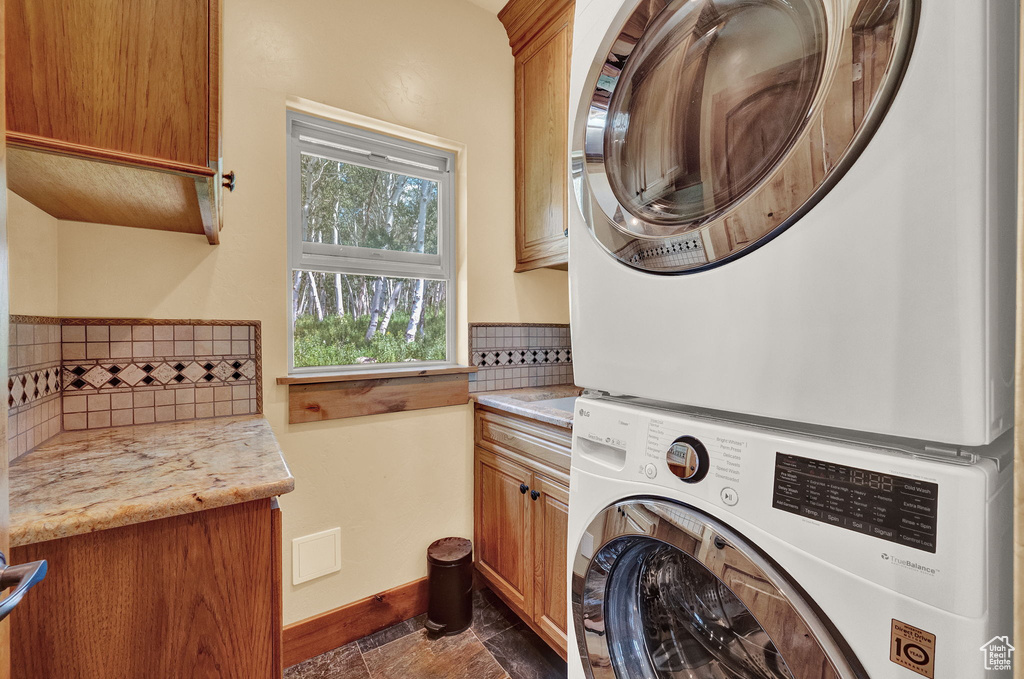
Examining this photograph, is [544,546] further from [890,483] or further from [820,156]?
[820,156]

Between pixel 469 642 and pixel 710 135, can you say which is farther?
pixel 469 642

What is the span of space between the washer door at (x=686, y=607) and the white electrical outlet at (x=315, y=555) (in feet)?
3.66

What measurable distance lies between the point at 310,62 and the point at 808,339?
6.09 ft

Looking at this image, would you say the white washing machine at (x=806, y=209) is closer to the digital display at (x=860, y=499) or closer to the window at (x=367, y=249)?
the digital display at (x=860, y=499)

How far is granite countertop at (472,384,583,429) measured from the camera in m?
1.42

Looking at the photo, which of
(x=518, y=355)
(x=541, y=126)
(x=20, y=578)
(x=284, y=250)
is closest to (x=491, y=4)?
(x=541, y=126)

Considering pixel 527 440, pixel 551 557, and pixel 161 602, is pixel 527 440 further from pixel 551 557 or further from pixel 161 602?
pixel 161 602

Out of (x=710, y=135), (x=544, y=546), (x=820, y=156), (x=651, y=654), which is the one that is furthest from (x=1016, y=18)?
(x=544, y=546)

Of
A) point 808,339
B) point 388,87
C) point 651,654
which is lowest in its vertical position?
point 651,654

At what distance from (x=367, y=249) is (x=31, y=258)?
0.98 meters

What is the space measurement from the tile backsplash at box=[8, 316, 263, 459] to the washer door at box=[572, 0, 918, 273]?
129 cm

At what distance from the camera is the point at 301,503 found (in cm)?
160

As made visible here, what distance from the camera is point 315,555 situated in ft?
5.32

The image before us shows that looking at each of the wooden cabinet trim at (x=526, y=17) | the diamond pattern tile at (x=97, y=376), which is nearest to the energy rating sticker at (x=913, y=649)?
the diamond pattern tile at (x=97, y=376)
